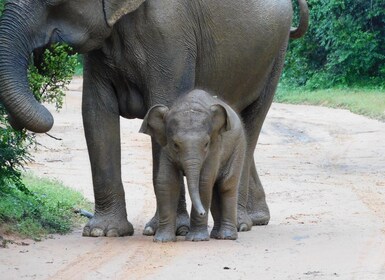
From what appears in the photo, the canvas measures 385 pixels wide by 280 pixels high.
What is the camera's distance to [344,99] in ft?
107

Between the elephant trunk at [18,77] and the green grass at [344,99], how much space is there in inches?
686

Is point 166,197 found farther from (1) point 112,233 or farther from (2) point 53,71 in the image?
(2) point 53,71

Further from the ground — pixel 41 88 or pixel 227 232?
pixel 41 88

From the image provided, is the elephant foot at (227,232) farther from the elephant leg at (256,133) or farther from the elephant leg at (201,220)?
the elephant leg at (256,133)

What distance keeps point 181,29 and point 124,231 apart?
6.09ft

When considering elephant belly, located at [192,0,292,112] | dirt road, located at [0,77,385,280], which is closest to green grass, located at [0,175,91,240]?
dirt road, located at [0,77,385,280]

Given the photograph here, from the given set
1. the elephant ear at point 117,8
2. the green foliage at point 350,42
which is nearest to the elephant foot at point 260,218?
the elephant ear at point 117,8

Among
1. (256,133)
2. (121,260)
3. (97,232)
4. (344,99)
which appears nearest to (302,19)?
(256,133)

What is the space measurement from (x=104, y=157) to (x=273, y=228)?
1909 mm

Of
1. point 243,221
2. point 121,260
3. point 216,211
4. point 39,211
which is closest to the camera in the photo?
point 121,260

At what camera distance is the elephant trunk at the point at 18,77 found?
972cm

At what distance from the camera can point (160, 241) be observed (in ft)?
36.4

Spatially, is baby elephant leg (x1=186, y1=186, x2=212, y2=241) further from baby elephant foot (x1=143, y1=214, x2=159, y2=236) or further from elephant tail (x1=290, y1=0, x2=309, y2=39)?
elephant tail (x1=290, y1=0, x2=309, y2=39)

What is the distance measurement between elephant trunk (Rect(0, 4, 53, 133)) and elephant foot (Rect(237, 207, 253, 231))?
9.92 ft
